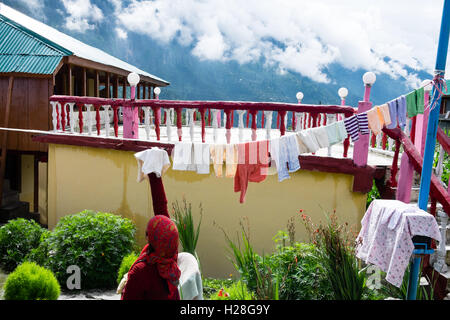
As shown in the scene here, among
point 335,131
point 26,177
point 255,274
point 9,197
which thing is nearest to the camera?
point 335,131

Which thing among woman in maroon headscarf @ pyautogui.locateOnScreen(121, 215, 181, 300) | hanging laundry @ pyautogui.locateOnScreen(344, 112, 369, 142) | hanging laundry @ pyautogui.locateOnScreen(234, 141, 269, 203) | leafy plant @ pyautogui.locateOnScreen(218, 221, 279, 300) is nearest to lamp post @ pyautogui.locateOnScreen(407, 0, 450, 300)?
hanging laundry @ pyautogui.locateOnScreen(344, 112, 369, 142)

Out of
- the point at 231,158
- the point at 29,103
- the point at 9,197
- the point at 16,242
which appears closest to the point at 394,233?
the point at 231,158

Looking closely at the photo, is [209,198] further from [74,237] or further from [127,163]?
[74,237]

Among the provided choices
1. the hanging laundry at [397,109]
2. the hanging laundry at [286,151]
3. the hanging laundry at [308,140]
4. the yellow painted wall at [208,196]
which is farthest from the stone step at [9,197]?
the hanging laundry at [397,109]

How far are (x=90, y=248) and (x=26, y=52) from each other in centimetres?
586

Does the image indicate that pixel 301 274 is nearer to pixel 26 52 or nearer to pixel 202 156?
pixel 202 156

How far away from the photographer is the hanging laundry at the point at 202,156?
4.45 metres

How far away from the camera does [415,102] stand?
163 inches

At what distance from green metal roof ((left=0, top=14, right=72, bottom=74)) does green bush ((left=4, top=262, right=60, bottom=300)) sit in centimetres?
530

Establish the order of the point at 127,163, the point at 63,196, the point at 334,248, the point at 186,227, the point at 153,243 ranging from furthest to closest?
the point at 63,196
the point at 127,163
the point at 186,227
the point at 334,248
the point at 153,243

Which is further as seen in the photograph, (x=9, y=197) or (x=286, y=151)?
(x=9, y=197)

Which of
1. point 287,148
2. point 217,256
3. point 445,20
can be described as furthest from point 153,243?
point 217,256
